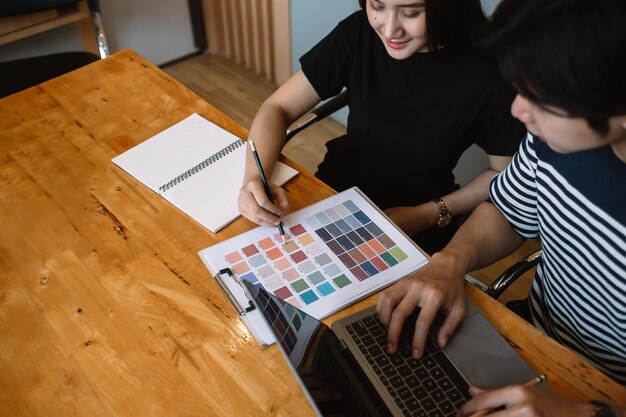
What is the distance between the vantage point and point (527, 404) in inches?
26.5

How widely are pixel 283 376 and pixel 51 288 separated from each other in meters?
0.44

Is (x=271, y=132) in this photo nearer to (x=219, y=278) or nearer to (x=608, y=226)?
(x=219, y=278)

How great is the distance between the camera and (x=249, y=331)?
86 centimetres

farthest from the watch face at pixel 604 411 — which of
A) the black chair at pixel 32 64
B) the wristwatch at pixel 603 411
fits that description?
the black chair at pixel 32 64

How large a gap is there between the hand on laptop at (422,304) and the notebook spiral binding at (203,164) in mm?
509

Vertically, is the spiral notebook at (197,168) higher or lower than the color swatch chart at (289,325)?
lower

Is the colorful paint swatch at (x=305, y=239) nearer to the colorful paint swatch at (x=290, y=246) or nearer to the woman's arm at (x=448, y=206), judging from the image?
the colorful paint swatch at (x=290, y=246)

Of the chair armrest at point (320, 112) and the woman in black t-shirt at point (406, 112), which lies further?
the chair armrest at point (320, 112)

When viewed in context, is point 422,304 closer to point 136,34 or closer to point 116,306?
point 116,306

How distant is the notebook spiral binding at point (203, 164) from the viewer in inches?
43.5

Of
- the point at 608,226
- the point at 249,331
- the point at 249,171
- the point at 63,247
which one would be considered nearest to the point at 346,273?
the point at 249,331

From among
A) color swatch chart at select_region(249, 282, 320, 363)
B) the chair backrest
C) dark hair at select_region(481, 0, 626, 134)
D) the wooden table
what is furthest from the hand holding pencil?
the chair backrest

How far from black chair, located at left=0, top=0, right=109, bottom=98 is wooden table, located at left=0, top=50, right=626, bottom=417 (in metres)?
0.53

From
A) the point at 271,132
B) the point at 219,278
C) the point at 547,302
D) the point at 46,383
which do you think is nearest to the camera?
the point at 46,383
